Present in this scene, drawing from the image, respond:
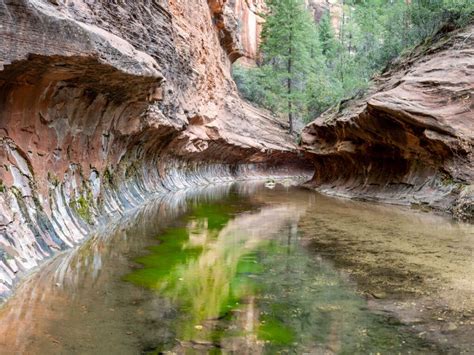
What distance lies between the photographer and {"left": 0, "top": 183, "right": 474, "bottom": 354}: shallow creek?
397cm

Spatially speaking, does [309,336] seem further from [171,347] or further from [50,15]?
[50,15]

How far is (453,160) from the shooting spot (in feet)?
45.2

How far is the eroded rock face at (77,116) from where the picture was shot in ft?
19.0

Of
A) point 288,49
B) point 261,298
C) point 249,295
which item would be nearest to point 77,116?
point 249,295

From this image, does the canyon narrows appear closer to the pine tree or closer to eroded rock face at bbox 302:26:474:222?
eroded rock face at bbox 302:26:474:222

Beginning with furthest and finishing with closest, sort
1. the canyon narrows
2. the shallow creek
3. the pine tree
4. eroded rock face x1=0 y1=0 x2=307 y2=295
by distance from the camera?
the pine tree < eroded rock face x1=0 y1=0 x2=307 y2=295 < the canyon narrows < the shallow creek

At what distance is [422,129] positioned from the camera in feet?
47.1

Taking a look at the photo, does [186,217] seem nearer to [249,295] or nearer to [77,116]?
[77,116]

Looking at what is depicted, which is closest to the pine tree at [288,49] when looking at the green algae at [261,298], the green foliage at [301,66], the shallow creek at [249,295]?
the green foliage at [301,66]

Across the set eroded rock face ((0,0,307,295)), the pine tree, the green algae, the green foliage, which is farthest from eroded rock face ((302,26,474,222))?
the pine tree

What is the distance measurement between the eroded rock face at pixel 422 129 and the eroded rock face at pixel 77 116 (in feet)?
23.6

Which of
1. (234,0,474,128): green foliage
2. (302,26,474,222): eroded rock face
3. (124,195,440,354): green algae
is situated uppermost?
(234,0,474,128): green foliage

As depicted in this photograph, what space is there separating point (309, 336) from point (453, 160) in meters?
11.3

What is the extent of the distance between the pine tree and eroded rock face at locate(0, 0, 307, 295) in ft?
60.5
